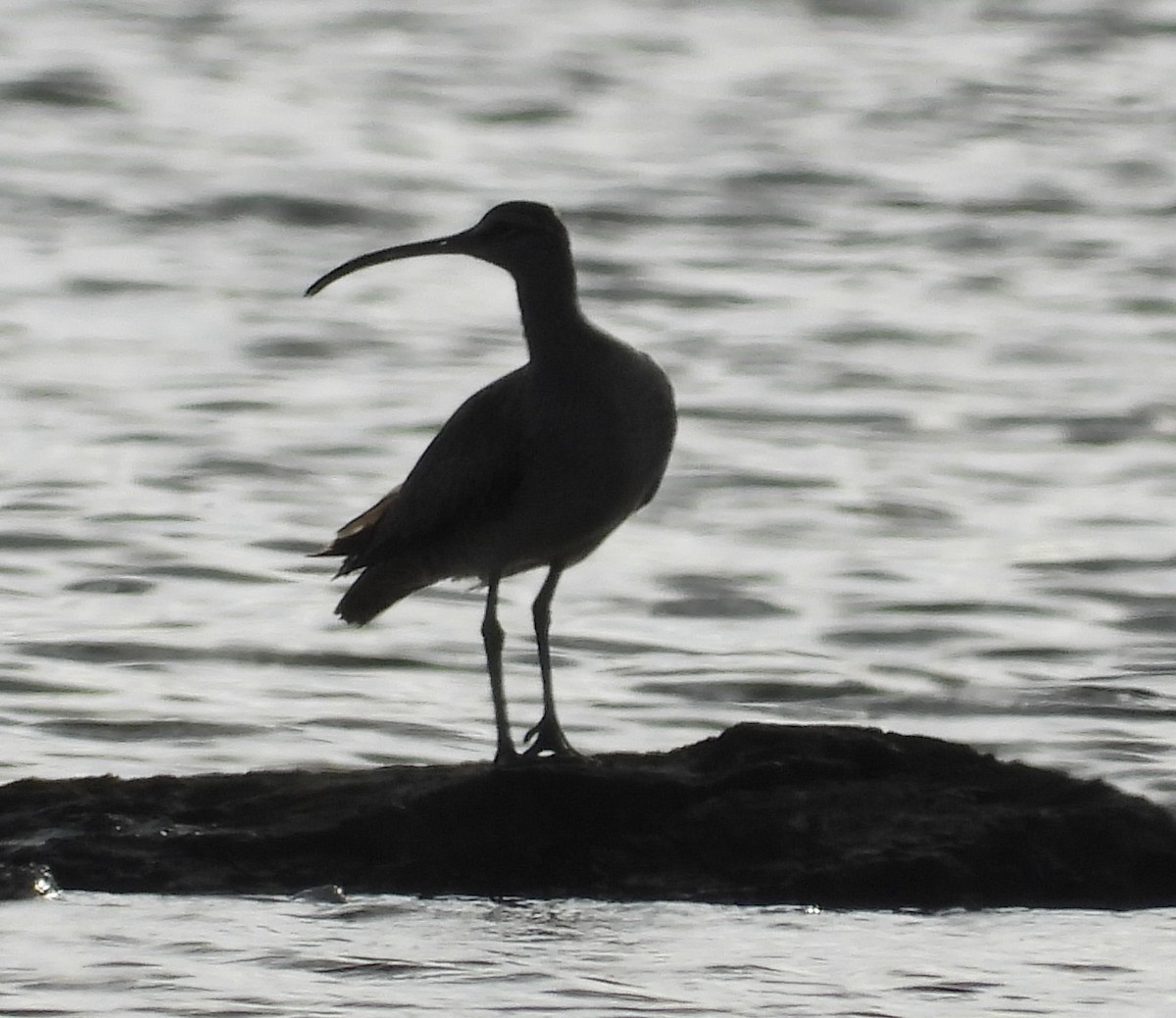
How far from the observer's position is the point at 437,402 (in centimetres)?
2181

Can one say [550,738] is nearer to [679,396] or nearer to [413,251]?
[413,251]

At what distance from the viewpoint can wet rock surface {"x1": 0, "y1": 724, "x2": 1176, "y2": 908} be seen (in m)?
9.92

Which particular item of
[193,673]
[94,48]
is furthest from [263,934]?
[94,48]

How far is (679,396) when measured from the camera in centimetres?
2183

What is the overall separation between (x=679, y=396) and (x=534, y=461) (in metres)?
11.2

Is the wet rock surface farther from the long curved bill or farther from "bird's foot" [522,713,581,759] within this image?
the long curved bill

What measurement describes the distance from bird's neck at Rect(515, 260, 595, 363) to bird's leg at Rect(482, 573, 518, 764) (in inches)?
33.2

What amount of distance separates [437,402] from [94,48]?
15.6 meters

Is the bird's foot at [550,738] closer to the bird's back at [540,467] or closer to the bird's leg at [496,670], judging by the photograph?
the bird's leg at [496,670]

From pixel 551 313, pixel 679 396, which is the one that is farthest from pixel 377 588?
pixel 679 396

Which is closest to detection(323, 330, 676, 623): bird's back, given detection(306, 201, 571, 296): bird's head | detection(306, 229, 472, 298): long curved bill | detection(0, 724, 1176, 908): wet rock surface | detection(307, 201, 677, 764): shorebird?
detection(307, 201, 677, 764): shorebird

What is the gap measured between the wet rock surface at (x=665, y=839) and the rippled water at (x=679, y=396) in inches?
6.9

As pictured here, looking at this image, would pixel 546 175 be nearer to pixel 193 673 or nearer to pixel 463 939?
pixel 193 673

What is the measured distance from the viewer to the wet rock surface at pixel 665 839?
32.6 feet
